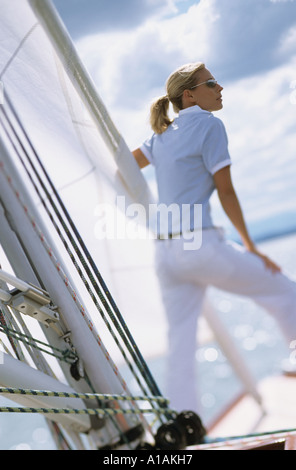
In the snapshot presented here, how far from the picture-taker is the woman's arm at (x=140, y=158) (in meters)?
1.03

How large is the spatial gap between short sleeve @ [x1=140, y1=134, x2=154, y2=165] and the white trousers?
143 millimetres

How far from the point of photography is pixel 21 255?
1.18 m

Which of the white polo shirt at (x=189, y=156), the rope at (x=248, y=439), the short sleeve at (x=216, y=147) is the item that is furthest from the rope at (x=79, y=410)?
the short sleeve at (x=216, y=147)

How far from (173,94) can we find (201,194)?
162 millimetres

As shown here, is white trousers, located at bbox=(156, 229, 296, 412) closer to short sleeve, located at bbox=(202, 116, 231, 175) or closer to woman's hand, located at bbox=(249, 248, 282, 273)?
woman's hand, located at bbox=(249, 248, 282, 273)

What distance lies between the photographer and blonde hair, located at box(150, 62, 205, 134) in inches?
36.4

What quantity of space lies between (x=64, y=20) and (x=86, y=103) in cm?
14

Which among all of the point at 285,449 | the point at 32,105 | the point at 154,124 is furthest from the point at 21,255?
the point at 285,449

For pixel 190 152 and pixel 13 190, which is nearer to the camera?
pixel 190 152

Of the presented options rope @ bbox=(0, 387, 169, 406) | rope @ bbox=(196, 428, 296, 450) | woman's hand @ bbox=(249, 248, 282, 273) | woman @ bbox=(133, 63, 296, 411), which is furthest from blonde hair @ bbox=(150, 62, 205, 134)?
rope @ bbox=(196, 428, 296, 450)

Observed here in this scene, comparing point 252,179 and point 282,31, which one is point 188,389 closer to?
point 252,179

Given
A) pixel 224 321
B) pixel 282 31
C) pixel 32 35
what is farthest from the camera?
pixel 224 321

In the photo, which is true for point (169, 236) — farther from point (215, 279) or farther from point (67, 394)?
point (67, 394)

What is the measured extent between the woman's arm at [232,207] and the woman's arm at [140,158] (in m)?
0.14
